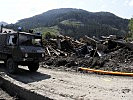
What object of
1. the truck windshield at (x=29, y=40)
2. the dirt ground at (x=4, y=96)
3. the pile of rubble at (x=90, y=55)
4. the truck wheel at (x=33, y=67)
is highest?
the truck windshield at (x=29, y=40)

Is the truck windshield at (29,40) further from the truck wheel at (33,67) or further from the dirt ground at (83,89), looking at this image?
the dirt ground at (83,89)

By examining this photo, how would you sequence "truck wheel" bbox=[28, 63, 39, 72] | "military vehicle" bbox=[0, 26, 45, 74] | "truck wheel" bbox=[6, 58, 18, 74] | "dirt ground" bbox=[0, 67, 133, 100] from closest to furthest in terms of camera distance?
"dirt ground" bbox=[0, 67, 133, 100]
"military vehicle" bbox=[0, 26, 45, 74]
"truck wheel" bbox=[6, 58, 18, 74]
"truck wheel" bbox=[28, 63, 39, 72]

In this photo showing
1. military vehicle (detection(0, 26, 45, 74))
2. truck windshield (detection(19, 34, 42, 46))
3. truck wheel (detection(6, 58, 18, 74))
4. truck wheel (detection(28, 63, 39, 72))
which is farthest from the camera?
truck wheel (detection(28, 63, 39, 72))

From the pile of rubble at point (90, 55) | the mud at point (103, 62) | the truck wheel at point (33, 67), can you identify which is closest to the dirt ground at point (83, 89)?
the truck wheel at point (33, 67)

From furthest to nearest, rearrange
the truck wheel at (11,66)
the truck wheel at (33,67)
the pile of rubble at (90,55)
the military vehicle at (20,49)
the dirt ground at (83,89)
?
1. the pile of rubble at (90,55)
2. the truck wheel at (33,67)
3. the truck wheel at (11,66)
4. the military vehicle at (20,49)
5. the dirt ground at (83,89)

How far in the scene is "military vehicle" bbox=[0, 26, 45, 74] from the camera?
14.1m

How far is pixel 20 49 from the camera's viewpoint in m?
13.9

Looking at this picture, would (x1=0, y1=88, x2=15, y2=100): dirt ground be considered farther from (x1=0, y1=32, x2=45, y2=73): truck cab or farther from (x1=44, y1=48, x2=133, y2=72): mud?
(x1=44, y1=48, x2=133, y2=72): mud

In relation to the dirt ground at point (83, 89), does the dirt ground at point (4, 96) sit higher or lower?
lower

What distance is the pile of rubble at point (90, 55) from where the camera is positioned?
718 inches

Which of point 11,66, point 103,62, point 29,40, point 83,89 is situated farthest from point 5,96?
point 103,62

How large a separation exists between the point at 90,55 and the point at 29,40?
8508 millimetres

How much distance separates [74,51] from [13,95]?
1559 cm

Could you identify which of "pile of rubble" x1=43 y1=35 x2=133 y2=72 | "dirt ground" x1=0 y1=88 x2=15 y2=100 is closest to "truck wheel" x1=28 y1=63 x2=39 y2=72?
"pile of rubble" x1=43 y1=35 x2=133 y2=72
